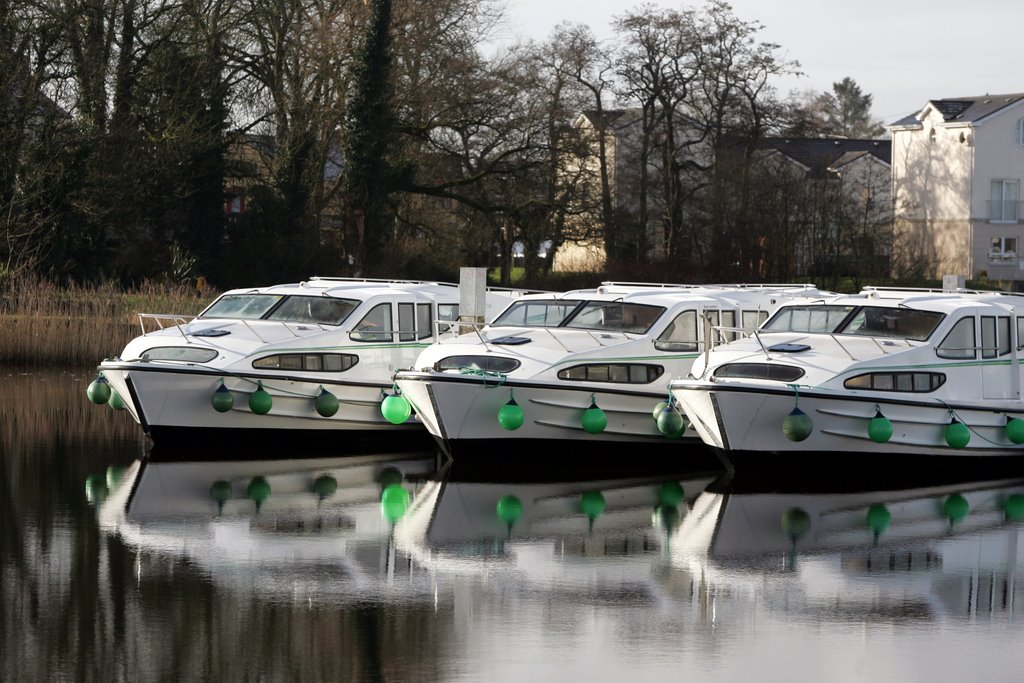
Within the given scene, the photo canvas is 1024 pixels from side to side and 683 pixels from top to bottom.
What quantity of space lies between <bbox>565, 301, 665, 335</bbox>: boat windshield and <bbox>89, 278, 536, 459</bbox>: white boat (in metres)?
1.67

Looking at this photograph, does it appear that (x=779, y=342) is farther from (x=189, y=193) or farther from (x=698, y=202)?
(x=698, y=202)

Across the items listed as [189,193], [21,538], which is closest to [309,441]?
[21,538]

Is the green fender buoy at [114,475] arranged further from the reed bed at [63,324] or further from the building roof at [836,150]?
the building roof at [836,150]

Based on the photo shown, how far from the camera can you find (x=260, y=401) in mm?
20359

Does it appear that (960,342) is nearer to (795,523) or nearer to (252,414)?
(795,523)

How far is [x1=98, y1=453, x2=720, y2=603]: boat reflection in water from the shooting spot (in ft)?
41.4

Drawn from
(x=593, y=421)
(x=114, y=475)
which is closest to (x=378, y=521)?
(x=114, y=475)

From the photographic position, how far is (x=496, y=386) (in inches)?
751

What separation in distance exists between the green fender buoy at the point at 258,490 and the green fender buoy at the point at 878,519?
5.82 metres

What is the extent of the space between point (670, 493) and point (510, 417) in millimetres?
2188

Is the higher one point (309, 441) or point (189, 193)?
point (189, 193)

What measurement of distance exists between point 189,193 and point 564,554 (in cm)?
3324

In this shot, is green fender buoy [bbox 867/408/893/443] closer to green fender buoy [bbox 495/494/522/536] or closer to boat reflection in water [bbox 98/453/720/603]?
boat reflection in water [bbox 98/453/720/603]

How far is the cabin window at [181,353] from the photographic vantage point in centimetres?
2064
